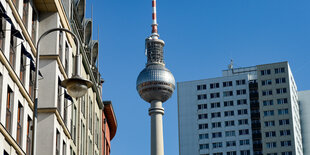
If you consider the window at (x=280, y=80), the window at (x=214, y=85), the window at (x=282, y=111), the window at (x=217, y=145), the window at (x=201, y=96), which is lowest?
the window at (x=217, y=145)

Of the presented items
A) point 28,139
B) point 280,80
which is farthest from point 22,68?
point 280,80

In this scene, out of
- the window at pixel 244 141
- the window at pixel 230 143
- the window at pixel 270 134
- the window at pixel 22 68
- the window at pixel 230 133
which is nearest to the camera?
the window at pixel 22 68

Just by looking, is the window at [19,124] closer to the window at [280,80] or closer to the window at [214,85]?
the window at [280,80]

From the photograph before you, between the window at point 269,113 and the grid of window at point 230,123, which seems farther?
the grid of window at point 230,123

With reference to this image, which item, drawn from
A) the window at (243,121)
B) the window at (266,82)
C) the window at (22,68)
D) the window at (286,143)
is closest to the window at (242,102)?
the window at (243,121)

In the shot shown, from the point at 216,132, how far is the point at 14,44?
164 m

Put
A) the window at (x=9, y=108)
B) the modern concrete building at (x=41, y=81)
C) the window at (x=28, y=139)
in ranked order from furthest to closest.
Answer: the window at (x=28, y=139) → the window at (x=9, y=108) → the modern concrete building at (x=41, y=81)

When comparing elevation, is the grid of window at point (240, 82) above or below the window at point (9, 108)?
above

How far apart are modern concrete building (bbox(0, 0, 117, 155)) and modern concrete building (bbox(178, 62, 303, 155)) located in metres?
133

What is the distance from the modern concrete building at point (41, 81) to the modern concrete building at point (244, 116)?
133222mm

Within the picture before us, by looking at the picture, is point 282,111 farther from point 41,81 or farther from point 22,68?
point 22,68

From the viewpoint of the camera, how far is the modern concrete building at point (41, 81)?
3170cm

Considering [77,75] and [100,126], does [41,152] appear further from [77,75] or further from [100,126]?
[100,126]

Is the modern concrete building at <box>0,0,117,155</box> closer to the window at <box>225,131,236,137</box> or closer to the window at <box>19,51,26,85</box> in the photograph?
the window at <box>19,51,26,85</box>
